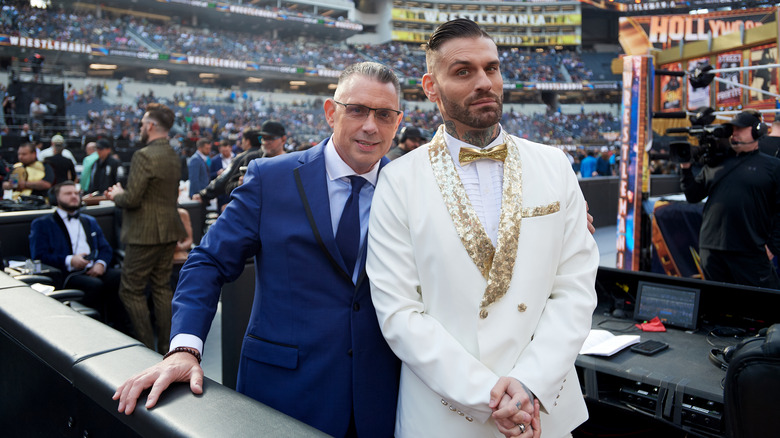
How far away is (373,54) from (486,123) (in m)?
37.2

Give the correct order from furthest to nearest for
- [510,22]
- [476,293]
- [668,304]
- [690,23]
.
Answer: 1. [510,22]
2. [690,23]
3. [668,304]
4. [476,293]

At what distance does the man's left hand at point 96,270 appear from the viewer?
423cm

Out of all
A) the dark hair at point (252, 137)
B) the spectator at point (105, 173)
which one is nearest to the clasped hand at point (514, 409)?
the dark hair at point (252, 137)

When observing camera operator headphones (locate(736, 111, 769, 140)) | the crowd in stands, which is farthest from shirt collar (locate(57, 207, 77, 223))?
the crowd in stands

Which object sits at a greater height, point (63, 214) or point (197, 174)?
point (197, 174)

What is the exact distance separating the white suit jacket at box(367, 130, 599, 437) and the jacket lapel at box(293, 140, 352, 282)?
134 mm

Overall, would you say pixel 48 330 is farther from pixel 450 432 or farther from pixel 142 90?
pixel 142 90

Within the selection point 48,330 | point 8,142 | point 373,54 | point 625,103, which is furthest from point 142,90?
point 48,330

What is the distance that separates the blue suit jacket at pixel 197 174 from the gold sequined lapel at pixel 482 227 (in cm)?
646

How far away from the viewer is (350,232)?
1.43m

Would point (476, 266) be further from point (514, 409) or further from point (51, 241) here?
point (51, 241)

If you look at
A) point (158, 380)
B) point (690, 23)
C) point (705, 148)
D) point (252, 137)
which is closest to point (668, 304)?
point (158, 380)

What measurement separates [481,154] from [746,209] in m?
3.18

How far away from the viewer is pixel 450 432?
1206 millimetres
